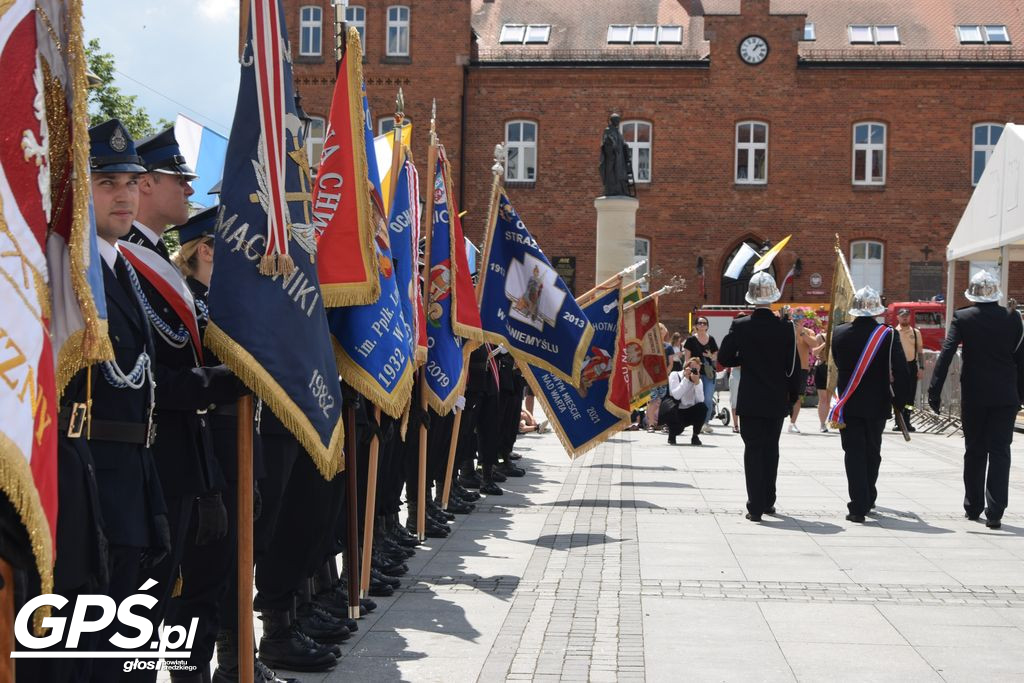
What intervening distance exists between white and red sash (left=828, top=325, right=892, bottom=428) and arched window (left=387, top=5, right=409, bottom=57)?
2973 centimetres

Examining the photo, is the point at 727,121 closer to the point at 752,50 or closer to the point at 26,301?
the point at 752,50

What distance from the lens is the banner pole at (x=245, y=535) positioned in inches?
176

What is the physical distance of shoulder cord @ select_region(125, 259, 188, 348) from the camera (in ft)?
12.7

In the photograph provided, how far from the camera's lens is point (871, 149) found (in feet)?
122

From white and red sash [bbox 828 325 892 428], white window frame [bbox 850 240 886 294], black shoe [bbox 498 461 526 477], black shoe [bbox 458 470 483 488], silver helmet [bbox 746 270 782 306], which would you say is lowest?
black shoe [bbox 498 461 526 477]

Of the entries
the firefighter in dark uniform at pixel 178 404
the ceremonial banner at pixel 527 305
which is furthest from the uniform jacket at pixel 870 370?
the firefighter in dark uniform at pixel 178 404

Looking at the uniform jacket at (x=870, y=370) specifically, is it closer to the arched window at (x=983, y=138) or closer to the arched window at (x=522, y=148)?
the arched window at (x=522, y=148)

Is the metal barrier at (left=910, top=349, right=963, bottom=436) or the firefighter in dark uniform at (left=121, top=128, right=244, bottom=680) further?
the metal barrier at (left=910, top=349, right=963, bottom=436)

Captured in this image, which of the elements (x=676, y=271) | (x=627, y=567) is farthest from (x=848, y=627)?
(x=676, y=271)

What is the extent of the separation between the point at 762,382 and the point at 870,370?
0.91 m

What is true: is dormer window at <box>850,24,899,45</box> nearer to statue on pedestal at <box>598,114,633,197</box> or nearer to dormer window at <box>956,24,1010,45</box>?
dormer window at <box>956,24,1010,45</box>

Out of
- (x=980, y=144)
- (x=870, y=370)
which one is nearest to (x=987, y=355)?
(x=870, y=370)

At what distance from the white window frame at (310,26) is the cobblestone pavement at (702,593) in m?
28.7

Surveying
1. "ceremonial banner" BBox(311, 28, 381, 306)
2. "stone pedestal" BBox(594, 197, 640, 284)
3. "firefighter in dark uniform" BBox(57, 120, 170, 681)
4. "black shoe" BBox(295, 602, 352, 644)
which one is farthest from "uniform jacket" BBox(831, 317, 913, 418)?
"stone pedestal" BBox(594, 197, 640, 284)
